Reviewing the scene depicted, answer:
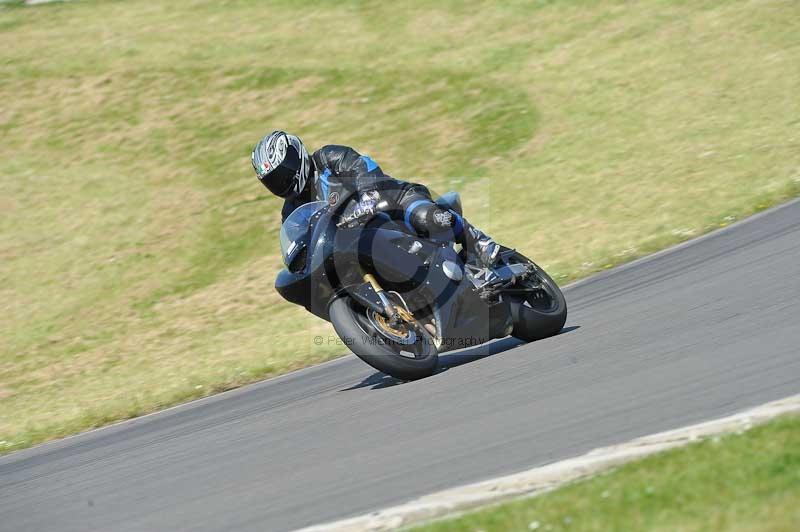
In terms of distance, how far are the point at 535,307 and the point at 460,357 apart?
67cm

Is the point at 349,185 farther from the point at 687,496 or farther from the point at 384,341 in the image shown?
the point at 687,496

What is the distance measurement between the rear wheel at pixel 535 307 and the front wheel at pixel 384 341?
80cm

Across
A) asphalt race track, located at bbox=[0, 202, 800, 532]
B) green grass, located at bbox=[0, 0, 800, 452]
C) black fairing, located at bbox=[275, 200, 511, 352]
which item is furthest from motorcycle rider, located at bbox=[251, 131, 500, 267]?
green grass, located at bbox=[0, 0, 800, 452]

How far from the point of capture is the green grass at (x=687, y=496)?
12.2 ft

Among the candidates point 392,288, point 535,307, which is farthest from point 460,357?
point 392,288

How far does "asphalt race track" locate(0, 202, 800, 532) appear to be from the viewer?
5176 millimetres

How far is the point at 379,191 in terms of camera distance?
736 cm

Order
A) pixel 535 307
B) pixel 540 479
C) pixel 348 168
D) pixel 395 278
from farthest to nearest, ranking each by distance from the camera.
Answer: pixel 535 307 → pixel 348 168 → pixel 395 278 → pixel 540 479

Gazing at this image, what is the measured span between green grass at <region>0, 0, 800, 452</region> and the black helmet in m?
3.02

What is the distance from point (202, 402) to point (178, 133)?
11.9 m

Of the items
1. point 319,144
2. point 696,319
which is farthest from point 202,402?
point 319,144

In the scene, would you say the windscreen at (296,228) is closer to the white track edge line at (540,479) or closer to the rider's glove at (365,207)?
the rider's glove at (365,207)

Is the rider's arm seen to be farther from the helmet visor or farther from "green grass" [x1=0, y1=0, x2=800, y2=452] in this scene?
"green grass" [x1=0, y1=0, x2=800, y2=452]

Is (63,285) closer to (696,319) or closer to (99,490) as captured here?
(99,490)
